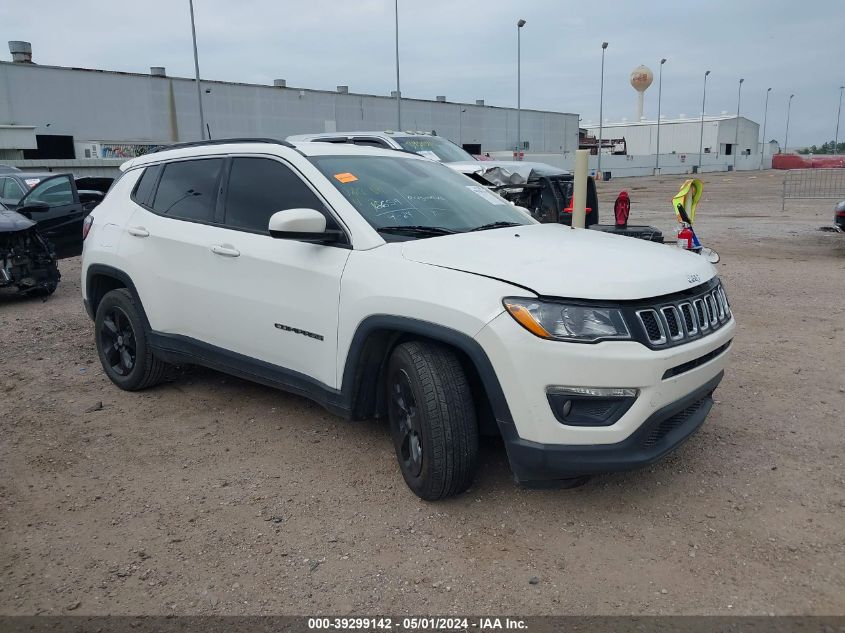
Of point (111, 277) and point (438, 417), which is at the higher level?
point (111, 277)

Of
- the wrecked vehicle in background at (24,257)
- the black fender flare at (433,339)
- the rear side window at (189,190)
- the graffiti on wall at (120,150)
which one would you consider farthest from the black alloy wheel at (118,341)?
the graffiti on wall at (120,150)

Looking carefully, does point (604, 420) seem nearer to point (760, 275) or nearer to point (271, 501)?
point (271, 501)

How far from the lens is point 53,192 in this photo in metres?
11.1

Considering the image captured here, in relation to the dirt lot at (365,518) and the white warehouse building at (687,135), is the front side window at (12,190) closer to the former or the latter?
the dirt lot at (365,518)

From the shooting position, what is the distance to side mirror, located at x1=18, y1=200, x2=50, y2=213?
33.8 ft

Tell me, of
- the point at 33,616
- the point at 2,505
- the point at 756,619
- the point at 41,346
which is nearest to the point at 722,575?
the point at 756,619

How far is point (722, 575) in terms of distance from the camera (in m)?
2.94

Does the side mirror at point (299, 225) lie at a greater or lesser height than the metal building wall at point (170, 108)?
lesser

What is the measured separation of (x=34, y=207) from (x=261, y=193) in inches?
308

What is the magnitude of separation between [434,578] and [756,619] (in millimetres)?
1250

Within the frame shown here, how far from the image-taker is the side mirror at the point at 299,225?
3545mm

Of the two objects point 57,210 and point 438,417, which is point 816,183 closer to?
point 57,210

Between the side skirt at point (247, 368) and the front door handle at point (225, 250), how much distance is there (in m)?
0.60

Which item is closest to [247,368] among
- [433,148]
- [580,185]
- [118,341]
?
[118,341]
